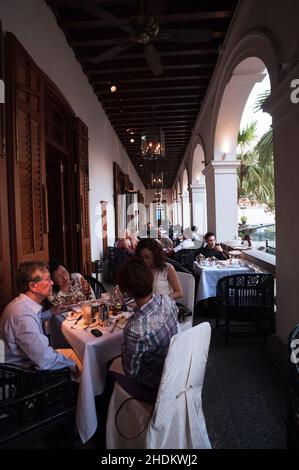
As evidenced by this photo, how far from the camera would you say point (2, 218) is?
7.48 ft

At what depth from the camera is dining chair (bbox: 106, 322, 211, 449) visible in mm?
1432

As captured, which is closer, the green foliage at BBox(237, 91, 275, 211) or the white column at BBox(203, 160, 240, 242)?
the white column at BBox(203, 160, 240, 242)

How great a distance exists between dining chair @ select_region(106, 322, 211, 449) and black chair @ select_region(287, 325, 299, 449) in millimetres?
411

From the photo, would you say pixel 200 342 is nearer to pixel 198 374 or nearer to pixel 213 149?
pixel 198 374

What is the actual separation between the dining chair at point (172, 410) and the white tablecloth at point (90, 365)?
19cm

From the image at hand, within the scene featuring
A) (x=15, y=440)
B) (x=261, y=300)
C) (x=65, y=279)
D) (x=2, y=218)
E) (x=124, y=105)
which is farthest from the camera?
(x=124, y=105)

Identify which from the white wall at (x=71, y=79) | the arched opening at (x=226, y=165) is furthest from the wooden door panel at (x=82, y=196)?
the arched opening at (x=226, y=165)

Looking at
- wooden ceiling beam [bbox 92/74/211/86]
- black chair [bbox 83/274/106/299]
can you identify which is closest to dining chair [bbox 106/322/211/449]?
black chair [bbox 83/274/106/299]

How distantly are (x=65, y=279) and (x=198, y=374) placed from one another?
5.10 ft

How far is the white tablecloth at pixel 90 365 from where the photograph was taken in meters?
1.81

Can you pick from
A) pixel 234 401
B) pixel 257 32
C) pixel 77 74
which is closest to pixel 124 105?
pixel 77 74

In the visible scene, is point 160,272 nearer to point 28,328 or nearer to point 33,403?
point 28,328

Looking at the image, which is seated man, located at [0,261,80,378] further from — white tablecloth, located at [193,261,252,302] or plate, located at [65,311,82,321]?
white tablecloth, located at [193,261,252,302]

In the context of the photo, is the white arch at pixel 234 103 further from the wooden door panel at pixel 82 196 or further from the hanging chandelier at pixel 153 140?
the wooden door panel at pixel 82 196
